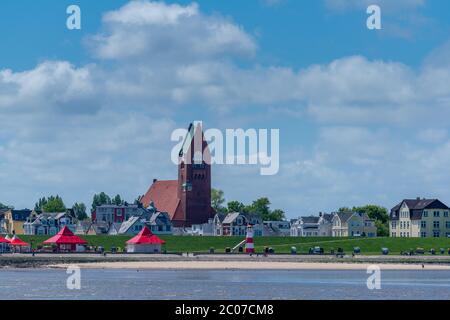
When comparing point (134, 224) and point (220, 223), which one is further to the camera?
point (220, 223)

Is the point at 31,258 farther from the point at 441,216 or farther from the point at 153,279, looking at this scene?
the point at 441,216

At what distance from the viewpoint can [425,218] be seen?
18850 cm

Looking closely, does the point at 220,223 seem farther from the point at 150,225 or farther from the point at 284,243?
the point at 284,243

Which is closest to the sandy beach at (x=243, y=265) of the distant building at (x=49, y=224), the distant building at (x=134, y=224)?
the distant building at (x=134, y=224)

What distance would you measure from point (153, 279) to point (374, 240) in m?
81.4

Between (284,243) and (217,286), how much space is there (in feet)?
282

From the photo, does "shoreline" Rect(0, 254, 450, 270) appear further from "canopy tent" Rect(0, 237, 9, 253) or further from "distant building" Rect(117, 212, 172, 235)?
"distant building" Rect(117, 212, 172, 235)

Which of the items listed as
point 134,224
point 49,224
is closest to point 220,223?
point 134,224

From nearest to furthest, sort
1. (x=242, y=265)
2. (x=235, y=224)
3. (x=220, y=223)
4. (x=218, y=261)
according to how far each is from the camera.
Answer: (x=242, y=265) → (x=218, y=261) → (x=235, y=224) → (x=220, y=223)

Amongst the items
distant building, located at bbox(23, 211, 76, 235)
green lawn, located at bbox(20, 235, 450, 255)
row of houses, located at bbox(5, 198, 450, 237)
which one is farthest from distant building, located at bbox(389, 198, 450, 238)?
distant building, located at bbox(23, 211, 76, 235)

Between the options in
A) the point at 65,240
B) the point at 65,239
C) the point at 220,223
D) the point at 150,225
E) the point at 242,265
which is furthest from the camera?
the point at 220,223

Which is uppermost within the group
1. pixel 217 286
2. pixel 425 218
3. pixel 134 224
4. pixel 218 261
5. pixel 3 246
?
pixel 425 218

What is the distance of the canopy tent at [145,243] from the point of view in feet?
415
